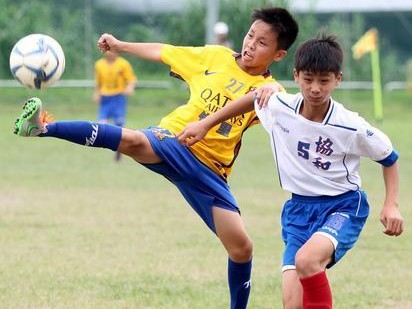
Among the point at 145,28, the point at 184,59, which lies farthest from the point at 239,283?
the point at 145,28

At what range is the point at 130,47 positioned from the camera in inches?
222

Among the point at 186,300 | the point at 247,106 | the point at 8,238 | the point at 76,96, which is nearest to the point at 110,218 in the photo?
the point at 8,238

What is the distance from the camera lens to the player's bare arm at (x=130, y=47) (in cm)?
556

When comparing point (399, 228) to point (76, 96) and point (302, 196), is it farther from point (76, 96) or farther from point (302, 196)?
point (76, 96)

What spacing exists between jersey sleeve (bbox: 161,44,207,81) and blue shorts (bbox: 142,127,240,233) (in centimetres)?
42

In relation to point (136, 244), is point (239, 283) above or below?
above

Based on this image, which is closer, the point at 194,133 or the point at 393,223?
the point at 393,223

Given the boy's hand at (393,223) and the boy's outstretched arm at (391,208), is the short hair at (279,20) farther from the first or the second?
the boy's hand at (393,223)

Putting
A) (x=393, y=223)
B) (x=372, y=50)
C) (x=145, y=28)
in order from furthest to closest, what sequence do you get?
(x=145, y=28) < (x=372, y=50) < (x=393, y=223)

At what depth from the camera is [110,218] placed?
9.20 meters

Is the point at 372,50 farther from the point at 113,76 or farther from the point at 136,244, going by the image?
the point at 136,244

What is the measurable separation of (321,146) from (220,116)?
1.78ft

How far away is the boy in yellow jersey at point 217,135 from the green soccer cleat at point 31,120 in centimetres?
41

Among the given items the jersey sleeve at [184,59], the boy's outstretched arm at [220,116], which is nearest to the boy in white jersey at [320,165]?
the boy's outstretched arm at [220,116]
